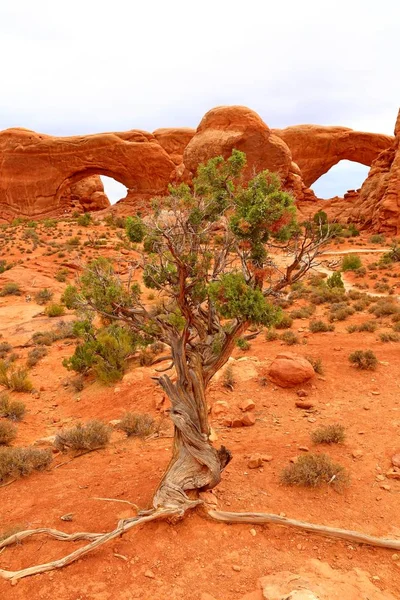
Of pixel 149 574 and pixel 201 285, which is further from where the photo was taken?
pixel 201 285

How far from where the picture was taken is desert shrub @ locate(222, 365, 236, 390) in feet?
28.5

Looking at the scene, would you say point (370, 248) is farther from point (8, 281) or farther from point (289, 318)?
point (8, 281)

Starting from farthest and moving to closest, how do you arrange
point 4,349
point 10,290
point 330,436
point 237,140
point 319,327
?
point 237,140 → point 10,290 → point 4,349 → point 319,327 → point 330,436

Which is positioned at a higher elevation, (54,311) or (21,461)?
(21,461)

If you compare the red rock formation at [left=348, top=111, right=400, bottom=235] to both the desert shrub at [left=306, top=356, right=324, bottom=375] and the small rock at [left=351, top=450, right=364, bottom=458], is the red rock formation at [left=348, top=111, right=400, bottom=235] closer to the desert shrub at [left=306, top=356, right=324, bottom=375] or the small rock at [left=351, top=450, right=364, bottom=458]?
the desert shrub at [left=306, top=356, right=324, bottom=375]

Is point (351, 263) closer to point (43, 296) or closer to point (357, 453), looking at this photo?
point (43, 296)

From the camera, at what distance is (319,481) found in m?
5.20

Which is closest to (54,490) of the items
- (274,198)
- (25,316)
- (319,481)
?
(319,481)

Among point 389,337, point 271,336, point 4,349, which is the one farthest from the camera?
point 4,349

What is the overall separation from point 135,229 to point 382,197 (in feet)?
97.0

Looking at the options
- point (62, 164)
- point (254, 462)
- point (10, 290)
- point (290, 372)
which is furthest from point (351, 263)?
point (62, 164)

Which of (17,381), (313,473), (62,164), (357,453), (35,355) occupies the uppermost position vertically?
(62,164)

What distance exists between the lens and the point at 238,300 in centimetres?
441

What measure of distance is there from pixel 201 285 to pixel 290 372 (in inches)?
167
